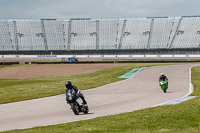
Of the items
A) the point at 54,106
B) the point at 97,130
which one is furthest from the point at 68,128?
the point at 54,106

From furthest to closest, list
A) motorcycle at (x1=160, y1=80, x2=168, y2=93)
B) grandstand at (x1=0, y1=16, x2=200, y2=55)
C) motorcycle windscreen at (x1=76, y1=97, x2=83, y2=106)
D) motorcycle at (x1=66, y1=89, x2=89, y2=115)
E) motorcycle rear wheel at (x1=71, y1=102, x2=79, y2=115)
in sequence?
grandstand at (x1=0, y1=16, x2=200, y2=55) < motorcycle at (x1=160, y1=80, x2=168, y2=93) < motorcycle windscreen at (x1=76, y1=97, x2=83, y2=106) < motorcycle rear wheel at (x1=71, y1=102, x2=79, y2=115) < motorcycle at (x1=66, y1=89, x2=89, y2=115)

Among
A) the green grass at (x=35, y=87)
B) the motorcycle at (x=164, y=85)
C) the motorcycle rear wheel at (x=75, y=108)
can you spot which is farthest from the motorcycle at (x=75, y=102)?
the motorcycle at (x=164, y=85)

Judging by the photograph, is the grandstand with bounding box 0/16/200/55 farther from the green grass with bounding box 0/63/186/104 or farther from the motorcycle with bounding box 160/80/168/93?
the motorcycle with bounding box 160/80/168/93

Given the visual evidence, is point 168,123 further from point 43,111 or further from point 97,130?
point 43,111

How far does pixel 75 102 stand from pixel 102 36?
278 feet

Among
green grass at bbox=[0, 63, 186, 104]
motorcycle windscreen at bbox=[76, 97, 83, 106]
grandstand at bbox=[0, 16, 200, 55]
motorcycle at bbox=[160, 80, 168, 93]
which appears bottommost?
green grass at bbox=[0, 63, 186, 104]

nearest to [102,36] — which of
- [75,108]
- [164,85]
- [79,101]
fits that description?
[164,85]

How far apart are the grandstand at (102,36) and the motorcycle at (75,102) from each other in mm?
77735

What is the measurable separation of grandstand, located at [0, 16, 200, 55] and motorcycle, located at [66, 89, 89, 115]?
77.7m

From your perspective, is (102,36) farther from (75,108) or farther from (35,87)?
(75,108)

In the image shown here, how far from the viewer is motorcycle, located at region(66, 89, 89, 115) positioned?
13.8 metres

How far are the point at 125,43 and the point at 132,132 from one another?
3398 inches

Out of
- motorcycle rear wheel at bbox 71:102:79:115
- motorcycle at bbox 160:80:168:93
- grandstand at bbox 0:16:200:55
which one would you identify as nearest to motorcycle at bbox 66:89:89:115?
motorcycle rear wheel at bbox 71:102:79:115

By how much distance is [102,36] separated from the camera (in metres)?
98.2
